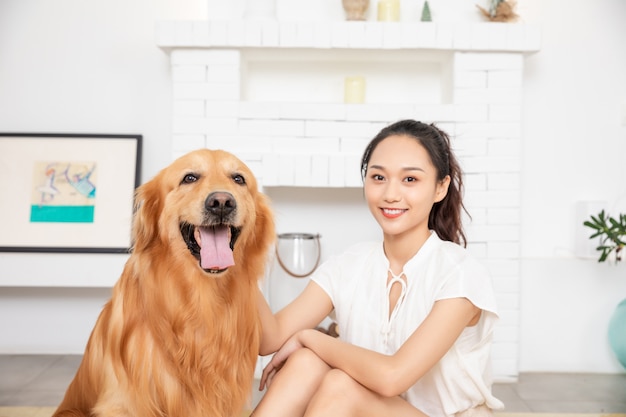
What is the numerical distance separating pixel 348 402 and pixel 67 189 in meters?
2.23

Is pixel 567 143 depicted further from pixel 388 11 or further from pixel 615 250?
pixel 388 11

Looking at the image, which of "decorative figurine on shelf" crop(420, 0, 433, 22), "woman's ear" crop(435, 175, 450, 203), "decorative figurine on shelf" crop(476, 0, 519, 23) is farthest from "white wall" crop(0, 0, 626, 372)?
"woman's ear" crop(435, 175, 450, 203)

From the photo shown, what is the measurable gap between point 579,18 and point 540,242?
1.18 meters

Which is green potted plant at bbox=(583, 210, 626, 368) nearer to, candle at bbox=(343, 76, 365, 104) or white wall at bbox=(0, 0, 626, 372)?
white wall at bbox=(0, 0, 626, 372)

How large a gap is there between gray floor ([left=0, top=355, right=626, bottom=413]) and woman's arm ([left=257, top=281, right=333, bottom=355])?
46.3 inches

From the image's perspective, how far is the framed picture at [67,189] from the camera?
3.12 metres

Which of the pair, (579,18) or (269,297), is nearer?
(269,297)

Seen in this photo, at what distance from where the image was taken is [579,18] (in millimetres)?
3203

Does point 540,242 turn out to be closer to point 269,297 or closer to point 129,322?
point 269,297

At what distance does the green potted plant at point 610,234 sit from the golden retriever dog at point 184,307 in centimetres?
196

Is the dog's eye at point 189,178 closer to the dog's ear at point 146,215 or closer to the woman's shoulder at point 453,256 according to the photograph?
the dog's ear at point 146,215

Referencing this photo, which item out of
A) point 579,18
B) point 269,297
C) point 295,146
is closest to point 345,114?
point 295,146

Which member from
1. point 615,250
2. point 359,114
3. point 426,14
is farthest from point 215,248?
point 615,250

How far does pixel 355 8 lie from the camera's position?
2941mm
